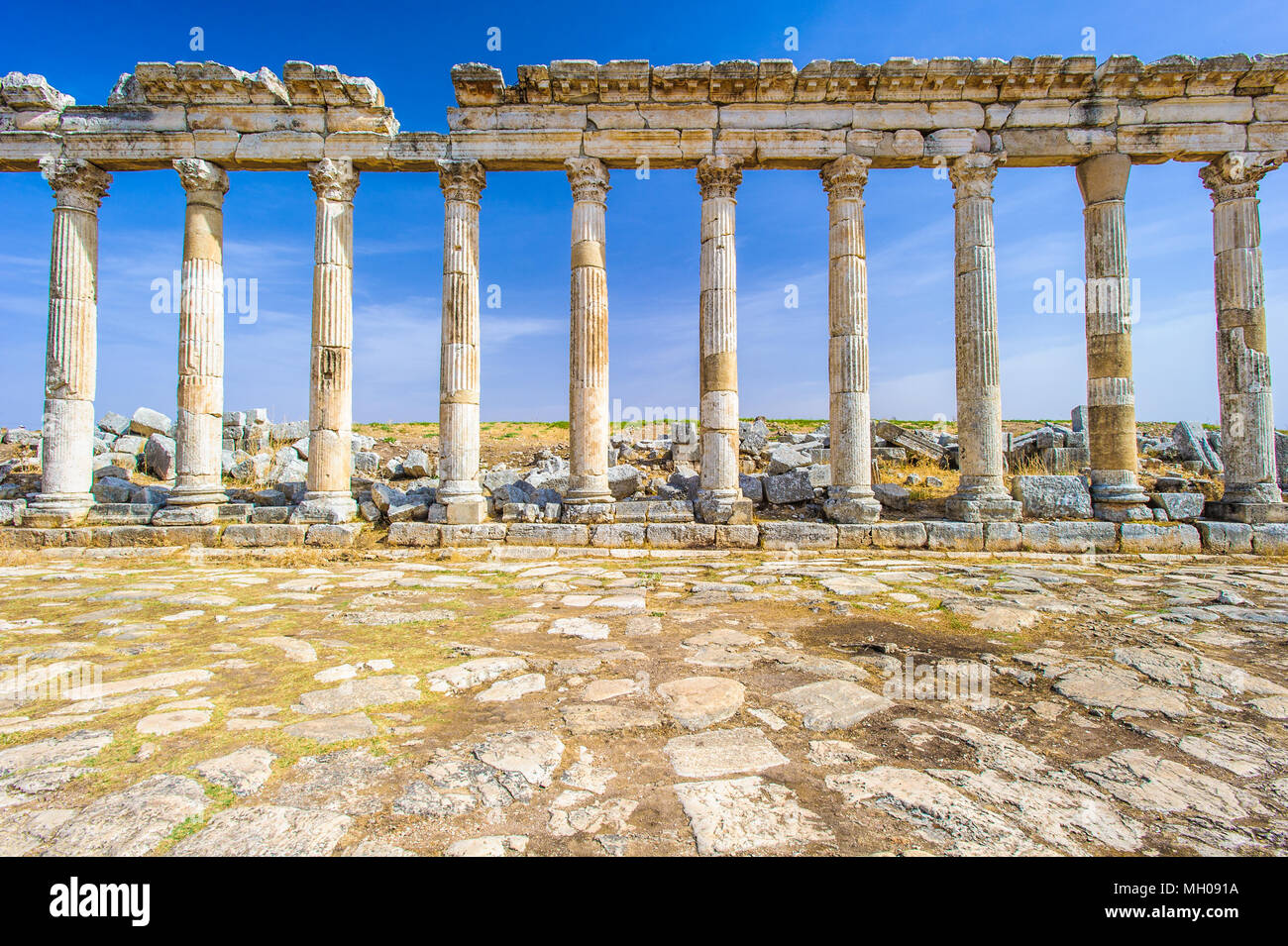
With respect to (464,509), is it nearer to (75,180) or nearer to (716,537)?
(716,537)

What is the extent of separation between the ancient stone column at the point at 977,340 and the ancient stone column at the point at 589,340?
665cm

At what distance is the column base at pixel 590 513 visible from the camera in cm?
1110

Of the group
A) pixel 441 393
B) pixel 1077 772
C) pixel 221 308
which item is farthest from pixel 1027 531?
pixel 221 308

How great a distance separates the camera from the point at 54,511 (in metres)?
11.2

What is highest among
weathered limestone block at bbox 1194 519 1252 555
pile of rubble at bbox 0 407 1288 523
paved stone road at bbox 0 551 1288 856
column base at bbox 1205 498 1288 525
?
pile of rubble at bbox 0 407 1288 523

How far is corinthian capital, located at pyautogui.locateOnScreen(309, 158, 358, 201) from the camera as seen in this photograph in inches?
445

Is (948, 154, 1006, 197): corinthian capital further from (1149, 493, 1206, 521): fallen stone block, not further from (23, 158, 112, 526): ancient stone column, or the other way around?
(23, 158, 112, 526): ancient stone column

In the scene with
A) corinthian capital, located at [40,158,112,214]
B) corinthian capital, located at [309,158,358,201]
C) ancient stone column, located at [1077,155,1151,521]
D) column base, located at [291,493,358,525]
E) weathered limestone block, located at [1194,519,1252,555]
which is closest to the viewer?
weathered limestone block, located at [1194,519,1252,555]

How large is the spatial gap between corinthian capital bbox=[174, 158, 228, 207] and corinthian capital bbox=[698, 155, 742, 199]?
9.15 meters

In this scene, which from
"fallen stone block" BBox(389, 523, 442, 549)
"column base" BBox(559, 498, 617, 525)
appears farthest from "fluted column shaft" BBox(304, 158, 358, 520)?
"column base" BBox(559, 498, 617, 525)

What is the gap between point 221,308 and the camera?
38.4 feet

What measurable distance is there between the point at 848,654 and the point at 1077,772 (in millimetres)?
1887
